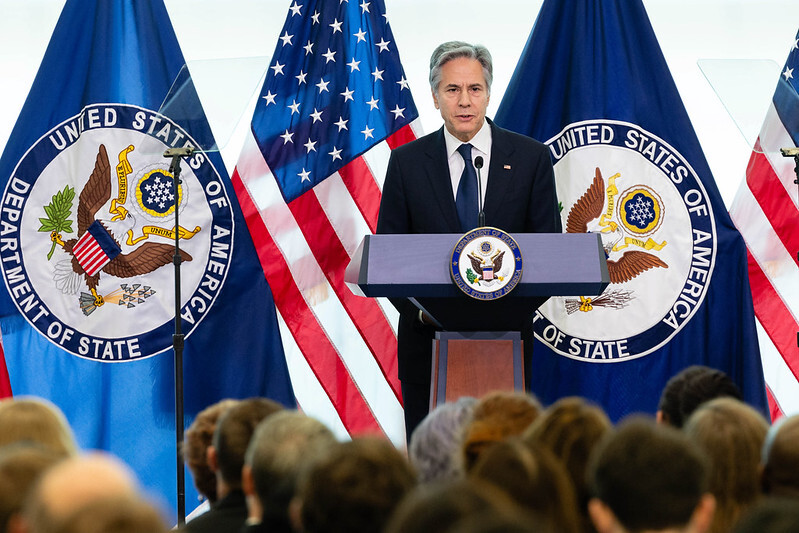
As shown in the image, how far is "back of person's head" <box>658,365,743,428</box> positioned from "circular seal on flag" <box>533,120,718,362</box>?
2132 mm

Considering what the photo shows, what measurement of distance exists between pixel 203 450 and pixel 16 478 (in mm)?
1040

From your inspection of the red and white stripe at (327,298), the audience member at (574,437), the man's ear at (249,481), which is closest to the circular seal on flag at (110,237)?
the red and white stripe at (327,298)

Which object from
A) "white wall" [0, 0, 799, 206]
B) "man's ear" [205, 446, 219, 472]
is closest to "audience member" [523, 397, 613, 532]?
"man's ear" [205, 446, 219, 472]

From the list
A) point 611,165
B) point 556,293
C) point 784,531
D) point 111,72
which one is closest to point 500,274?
point 556,293

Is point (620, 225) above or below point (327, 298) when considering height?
above

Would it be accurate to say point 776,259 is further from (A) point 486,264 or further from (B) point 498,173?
(A) point 486,264

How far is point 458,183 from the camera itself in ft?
12.7

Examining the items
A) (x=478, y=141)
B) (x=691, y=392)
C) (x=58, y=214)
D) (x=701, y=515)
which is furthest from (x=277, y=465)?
(x=58, y=214)

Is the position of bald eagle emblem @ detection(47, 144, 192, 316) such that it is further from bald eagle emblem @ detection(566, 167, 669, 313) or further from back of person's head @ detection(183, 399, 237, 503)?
back of person's head @ detection(183, 399, 237, 503)

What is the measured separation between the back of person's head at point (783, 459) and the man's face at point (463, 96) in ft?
6.83

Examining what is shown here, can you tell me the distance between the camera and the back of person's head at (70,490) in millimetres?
1240

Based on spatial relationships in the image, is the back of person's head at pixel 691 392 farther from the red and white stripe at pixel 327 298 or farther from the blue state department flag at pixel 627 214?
the red and white stripe at pixel 327 298

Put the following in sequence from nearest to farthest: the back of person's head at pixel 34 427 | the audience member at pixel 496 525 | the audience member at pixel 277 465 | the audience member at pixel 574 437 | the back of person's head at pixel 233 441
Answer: the audience member at pixel 496 525
the audience member at pixel 277 465
the audience member at pixel 574 437
the back of person's head at pixel 34 427
the back of person's head at pixel 233 441

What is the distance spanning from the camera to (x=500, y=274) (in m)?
2.97
